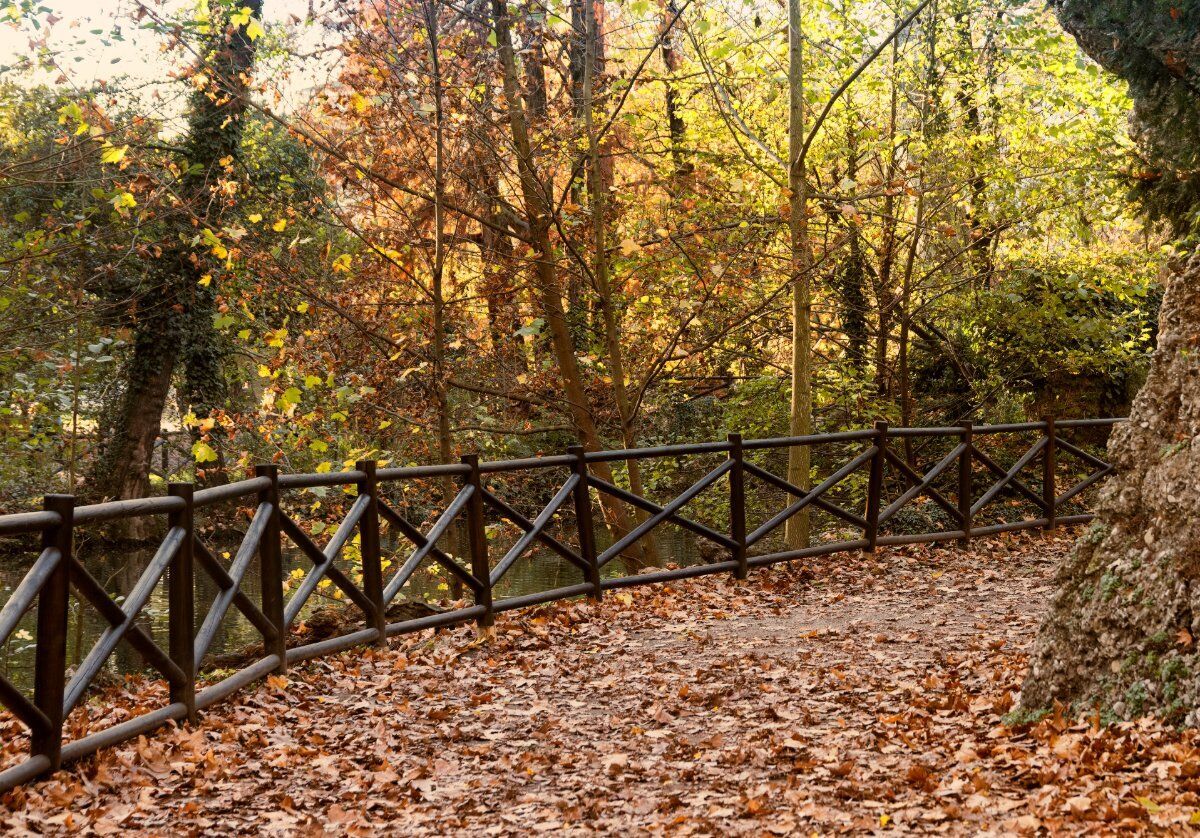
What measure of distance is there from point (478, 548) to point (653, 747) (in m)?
3.18

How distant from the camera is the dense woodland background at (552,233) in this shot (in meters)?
11.6

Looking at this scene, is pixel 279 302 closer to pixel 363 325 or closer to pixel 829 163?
pixel 363 325

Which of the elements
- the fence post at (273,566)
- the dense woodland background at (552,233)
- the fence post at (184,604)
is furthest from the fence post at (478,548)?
the fence post at (184,604)

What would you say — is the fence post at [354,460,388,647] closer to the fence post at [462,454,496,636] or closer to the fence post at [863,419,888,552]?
the fence post at [462,454,496,636]

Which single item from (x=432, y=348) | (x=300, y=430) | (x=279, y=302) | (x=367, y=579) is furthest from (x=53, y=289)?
→ (x=367, y=579)

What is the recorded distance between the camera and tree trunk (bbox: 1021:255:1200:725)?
515cm

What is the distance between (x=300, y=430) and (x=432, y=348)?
1.83 metres

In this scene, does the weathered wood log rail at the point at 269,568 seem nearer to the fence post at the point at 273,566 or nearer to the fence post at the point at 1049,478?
the fence post at the point at 273,566

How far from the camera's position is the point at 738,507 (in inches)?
417

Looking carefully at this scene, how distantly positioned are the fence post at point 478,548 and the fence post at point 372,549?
0.89m

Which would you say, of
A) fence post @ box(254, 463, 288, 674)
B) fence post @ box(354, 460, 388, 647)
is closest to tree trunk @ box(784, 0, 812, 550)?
fence post @ box(354, 460, 388, 647)

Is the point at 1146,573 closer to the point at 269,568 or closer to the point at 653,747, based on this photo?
the point at 653,747

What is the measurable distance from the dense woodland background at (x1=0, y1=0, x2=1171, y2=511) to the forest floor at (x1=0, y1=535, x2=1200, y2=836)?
4.03m

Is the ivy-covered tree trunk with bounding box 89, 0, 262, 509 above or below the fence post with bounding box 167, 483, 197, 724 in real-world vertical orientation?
above
